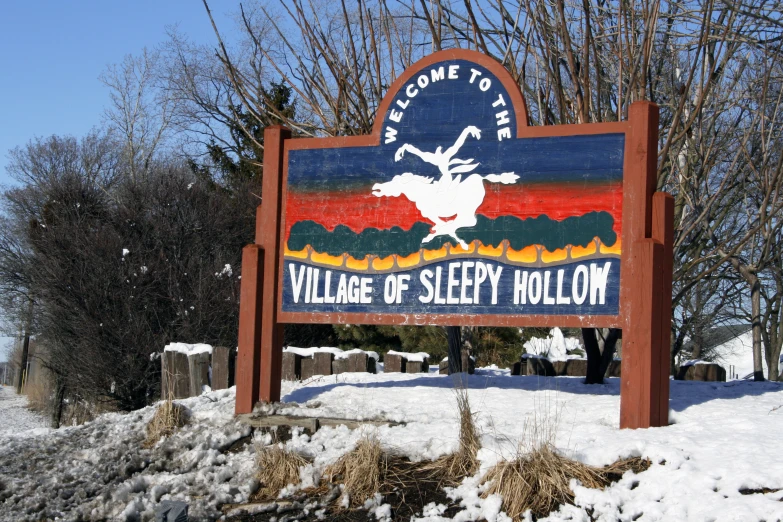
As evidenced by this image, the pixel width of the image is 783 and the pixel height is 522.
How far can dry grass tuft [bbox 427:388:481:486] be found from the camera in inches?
231

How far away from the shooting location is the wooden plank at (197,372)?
9.31 metres

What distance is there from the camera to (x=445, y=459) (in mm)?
6059

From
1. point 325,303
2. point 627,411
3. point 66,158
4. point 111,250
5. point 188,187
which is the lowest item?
point 627,411

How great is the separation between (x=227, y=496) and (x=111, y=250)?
1546 cm

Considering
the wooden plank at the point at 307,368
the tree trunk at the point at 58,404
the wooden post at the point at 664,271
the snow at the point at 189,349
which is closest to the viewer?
the wooden post at the point at 664,271

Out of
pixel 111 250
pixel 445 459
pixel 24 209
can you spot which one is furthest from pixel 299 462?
pixel 24 209

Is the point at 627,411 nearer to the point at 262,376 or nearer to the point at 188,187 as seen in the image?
the point at 262,376

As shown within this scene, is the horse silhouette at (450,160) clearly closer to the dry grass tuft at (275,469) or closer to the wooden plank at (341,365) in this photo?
the dry grass tuft at (275,469)

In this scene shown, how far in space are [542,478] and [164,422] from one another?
339 centimetres

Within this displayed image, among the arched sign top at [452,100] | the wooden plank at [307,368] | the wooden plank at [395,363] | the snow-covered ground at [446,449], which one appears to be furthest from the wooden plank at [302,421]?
the wooden plank at [395,363]

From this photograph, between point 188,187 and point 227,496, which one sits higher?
point 188,187

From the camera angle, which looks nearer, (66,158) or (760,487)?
(760,487)

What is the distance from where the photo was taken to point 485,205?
7.26 meters

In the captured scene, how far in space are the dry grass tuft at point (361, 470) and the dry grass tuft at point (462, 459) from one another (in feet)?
1.13
